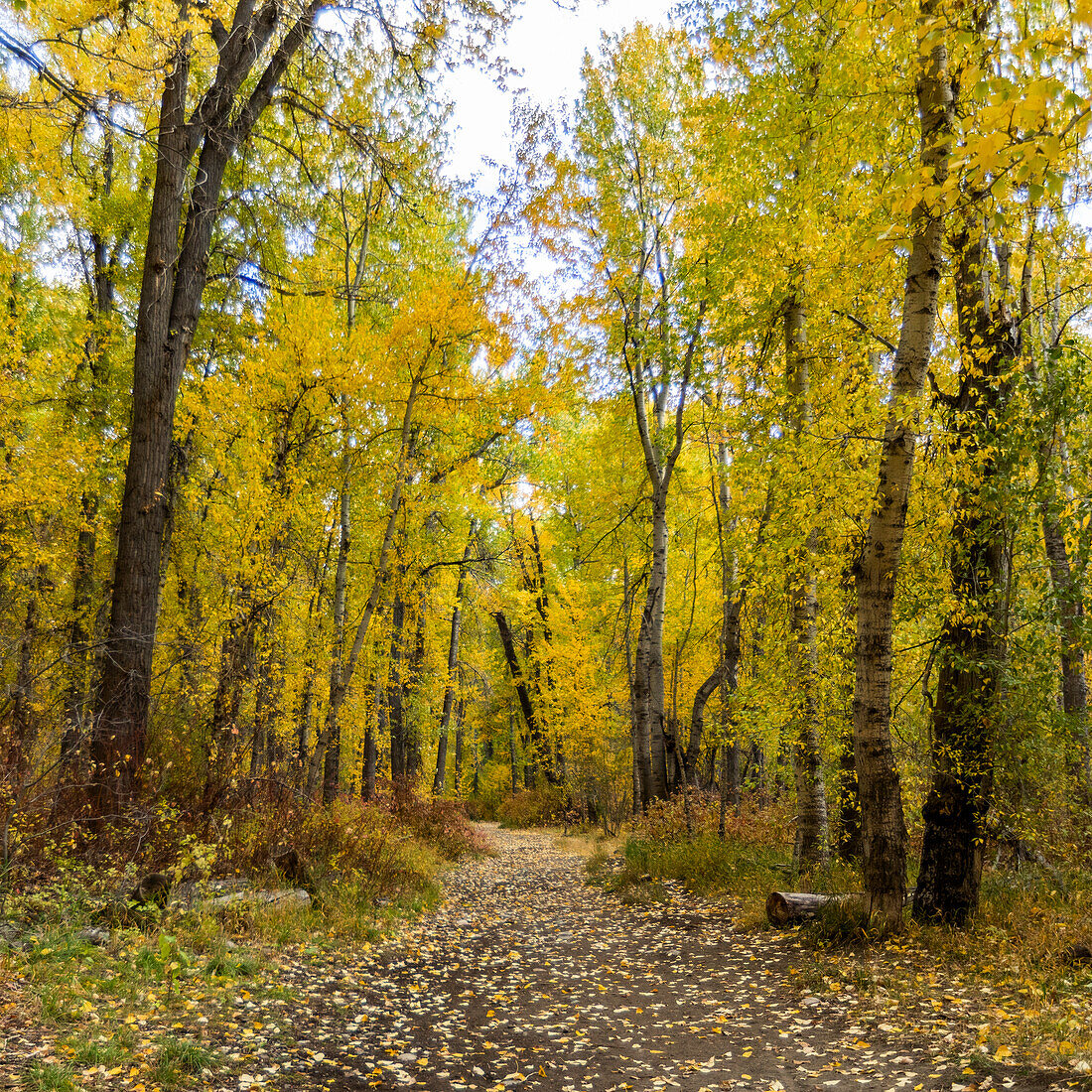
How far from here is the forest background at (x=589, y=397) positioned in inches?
216

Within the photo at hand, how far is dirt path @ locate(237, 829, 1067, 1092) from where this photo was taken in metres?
3.87

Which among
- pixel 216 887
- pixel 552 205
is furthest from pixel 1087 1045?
pixel 552 205

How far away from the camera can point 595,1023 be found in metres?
4.92

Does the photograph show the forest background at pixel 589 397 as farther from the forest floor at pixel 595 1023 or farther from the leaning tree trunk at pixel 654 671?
the forest floor at pixel 595 1023

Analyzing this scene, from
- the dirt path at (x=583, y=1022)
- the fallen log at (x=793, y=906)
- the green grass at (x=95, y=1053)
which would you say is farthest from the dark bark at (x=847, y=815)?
the green grass at (x=95, y=1053)

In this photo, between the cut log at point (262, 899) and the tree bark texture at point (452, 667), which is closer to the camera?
the cut log at point (262, 899)

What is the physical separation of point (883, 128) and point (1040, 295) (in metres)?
6.10

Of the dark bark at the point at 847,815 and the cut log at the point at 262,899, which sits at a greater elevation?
the dark bark at the point at 847,815

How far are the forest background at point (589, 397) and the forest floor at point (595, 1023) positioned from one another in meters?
1.42

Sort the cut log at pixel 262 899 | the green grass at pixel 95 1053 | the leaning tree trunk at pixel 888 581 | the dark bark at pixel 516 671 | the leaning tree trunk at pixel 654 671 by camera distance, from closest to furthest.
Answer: the green grass at pixel 95 1053, the leaning tree trunk at pixel 888 581, the cut log at pixel 262 899, the leaning tree trunk at pixel 654 671, the dark bark at pixel 516 671

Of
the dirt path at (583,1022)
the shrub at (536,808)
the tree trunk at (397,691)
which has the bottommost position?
the shrub at (536,808)

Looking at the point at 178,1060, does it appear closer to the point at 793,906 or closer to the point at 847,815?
the point at 793,906

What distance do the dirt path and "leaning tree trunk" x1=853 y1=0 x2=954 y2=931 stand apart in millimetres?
1185

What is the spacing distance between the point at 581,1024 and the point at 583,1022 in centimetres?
4
